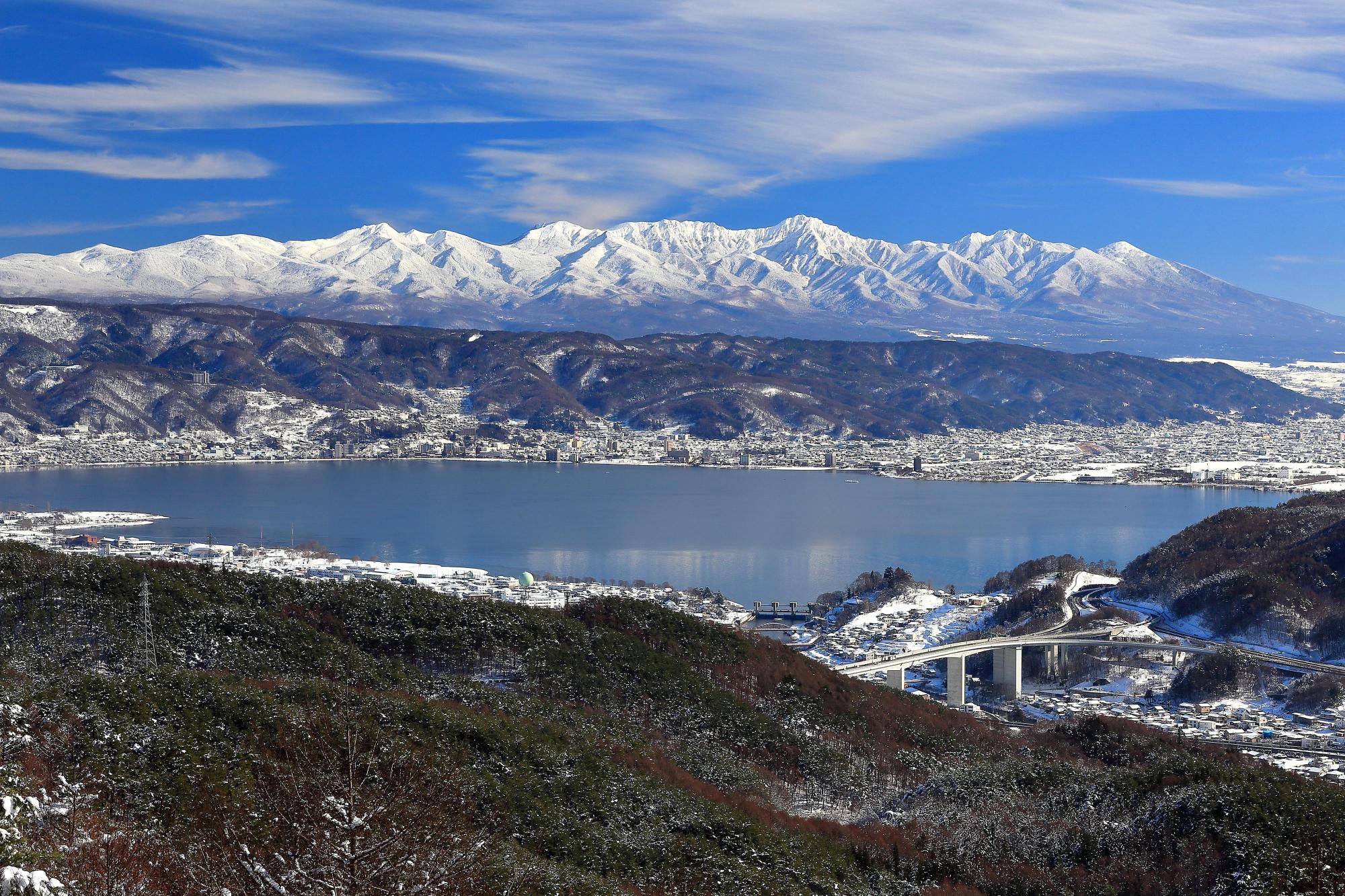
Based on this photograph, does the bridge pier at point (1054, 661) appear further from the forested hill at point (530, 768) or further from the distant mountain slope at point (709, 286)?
the distant mountain slope at point (709, 286)

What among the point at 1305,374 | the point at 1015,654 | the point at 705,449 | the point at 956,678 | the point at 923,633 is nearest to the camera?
the point at 956,678

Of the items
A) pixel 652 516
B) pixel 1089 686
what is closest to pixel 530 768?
pixel 1089 686

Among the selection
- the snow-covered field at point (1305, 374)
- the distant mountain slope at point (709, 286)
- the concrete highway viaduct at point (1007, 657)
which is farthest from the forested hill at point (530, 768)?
the distant mountain slope at point (709, 286)

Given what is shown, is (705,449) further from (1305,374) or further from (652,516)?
(1305,374)

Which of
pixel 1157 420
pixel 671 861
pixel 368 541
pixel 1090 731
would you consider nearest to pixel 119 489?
pixel 368 541

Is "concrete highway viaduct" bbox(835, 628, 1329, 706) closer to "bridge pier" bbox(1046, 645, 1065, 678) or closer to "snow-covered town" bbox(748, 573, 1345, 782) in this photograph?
"bridge pier" bbox(1046, 645, 1065, 678)

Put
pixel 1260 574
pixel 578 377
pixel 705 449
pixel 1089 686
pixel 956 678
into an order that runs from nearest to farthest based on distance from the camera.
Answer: pixel 956 678
pixel 1089 686
pixel 1260 574
pixel 705 449
pixel 578 377

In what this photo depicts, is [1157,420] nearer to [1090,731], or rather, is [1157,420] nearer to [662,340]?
[662,340]
